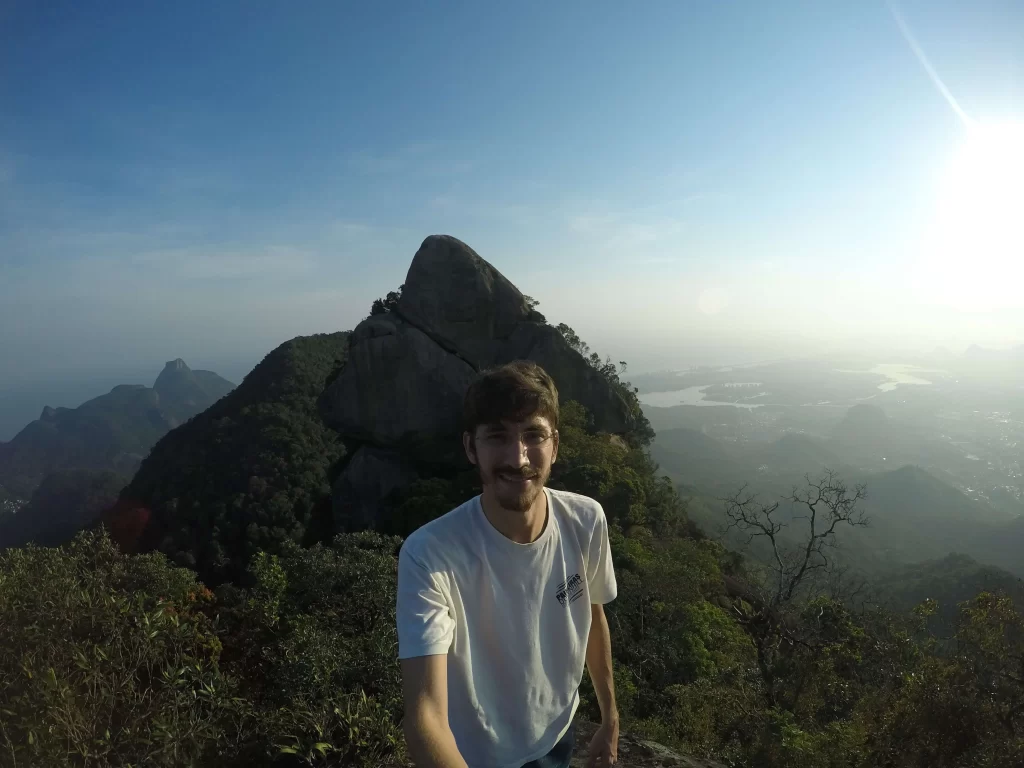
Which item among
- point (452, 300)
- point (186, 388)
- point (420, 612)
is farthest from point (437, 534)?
point (186, 388)

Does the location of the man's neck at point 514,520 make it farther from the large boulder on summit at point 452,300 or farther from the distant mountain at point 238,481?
the distant mountain at point 238,481

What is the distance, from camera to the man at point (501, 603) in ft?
5.99

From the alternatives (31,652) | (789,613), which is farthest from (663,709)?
(31,652)

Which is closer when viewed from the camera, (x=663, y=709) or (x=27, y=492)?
(x=663, y=709)

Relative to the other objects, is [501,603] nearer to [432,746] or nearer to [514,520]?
[514,520]

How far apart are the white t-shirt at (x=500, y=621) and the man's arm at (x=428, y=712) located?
57mm

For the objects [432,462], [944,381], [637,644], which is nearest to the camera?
[637,644]

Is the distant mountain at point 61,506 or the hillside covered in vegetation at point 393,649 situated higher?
the hillside covered in vegetation at point 393,649

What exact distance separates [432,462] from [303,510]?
36.8 feet

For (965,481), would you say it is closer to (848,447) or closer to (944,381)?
(848,447)

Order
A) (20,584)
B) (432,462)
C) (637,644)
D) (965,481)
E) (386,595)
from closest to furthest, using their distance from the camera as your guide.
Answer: (20,584) < (386,595) < (637,644) < (432,462) < (965,481)

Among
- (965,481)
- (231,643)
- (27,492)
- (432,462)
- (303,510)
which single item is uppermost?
(231,643)

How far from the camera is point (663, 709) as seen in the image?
8.53m

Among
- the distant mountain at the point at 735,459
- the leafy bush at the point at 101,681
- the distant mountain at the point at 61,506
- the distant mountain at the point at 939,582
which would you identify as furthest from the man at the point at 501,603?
the distant mountain at the point at 735,459
